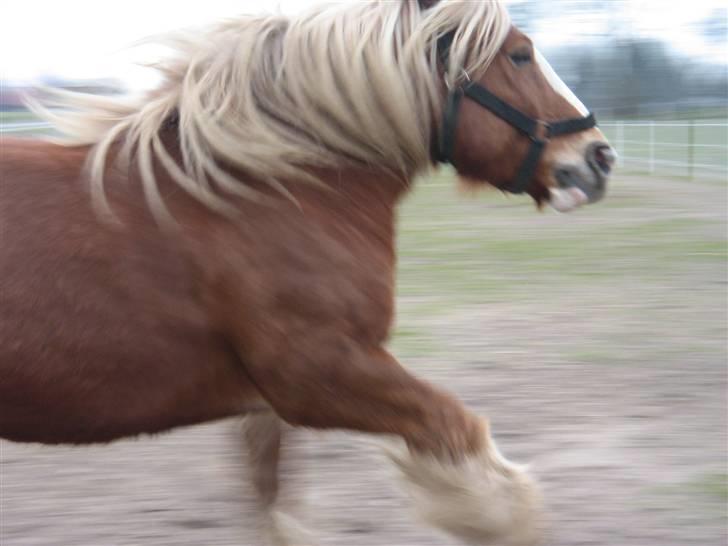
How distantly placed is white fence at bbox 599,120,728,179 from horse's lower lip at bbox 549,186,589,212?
15026 mm

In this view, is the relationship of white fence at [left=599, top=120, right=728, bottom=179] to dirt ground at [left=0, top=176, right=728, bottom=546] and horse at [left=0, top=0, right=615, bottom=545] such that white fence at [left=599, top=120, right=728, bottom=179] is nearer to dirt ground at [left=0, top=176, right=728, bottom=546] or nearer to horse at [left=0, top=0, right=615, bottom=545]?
dirt ground at [left=0, top=176, right=728, bottom=546]

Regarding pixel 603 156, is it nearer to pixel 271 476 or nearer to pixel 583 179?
pixel 583 179

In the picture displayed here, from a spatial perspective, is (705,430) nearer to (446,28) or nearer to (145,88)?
(446,28)

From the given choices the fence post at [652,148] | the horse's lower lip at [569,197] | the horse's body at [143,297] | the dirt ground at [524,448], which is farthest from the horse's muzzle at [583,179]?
the fence post at [652,148]

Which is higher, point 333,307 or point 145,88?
point 145,88

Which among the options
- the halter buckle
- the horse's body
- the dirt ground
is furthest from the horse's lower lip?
the dirt ground

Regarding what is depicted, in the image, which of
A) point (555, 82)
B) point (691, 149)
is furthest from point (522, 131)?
point (691, 149)

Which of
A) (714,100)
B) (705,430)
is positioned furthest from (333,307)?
(714,100)

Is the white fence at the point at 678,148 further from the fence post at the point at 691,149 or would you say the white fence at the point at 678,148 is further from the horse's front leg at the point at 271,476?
the horse's front leg at the point at 271,476

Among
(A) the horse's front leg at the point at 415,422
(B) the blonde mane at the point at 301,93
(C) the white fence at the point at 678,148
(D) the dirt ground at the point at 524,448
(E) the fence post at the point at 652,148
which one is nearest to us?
(A) the horse's front leg at the point at 415,422

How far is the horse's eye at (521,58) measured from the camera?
8.74 feet

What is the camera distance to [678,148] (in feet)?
63.9

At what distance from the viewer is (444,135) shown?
2680 millimetres

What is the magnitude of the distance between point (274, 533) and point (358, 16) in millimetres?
1663
